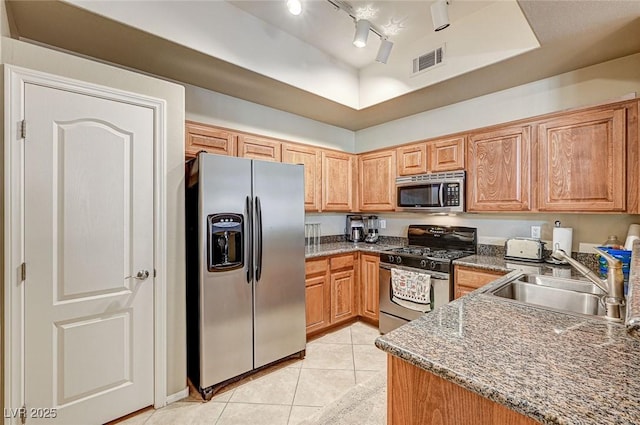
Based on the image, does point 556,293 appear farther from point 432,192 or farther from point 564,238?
point 432,192

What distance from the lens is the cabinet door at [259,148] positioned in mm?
2920

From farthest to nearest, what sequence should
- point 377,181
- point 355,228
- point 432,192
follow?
point 355,228
point 377,181
point 432,192

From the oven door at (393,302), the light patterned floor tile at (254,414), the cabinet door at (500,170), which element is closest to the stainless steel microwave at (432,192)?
the cabinet door at (500,170)

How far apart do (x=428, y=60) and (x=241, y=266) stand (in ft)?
8.39

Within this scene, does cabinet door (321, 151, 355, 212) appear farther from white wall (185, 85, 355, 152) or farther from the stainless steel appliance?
the stainless steel appliance

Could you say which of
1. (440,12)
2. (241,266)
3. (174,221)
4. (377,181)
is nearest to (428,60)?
(440,12)

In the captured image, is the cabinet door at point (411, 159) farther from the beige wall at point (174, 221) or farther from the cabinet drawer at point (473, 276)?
the beige wall at point (174, 221)

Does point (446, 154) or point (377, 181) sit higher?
point (446, 154)

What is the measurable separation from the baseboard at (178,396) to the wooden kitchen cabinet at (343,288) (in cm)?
155

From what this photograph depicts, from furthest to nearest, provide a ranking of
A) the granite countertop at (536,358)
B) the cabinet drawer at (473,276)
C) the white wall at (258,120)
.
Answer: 1. the white wall at (258,120)
2. the cabinet drawer at (473,276)
3. the granite countertop at (536,358)

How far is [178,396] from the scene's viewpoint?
7.02ft

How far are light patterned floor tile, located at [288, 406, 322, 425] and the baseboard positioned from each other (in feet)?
2.71

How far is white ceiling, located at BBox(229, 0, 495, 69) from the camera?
93.9 inches

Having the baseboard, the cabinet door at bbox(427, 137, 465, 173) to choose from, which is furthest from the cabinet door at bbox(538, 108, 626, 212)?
the baseboard
